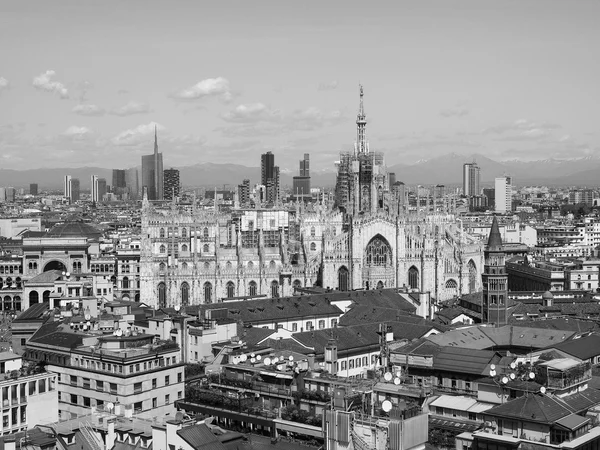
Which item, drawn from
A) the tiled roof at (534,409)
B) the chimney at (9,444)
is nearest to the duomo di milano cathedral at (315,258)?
the tiled roof at (534,409)

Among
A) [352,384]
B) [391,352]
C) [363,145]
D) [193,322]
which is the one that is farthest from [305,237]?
[352,384]

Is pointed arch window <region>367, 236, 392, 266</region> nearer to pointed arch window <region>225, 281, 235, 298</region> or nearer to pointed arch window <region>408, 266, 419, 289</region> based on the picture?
pointed arch window <region>408, 266, 419, 289</region>

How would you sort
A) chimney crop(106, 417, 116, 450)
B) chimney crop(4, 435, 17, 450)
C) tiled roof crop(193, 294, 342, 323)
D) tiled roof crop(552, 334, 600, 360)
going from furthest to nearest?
tiled roof crop(193, 294, 342, 323) → tiled roof crop(552, 334, 600, 360) → chimney crop(106, 417, 116, 450) → chimney crop(4, 435, 17, 450)

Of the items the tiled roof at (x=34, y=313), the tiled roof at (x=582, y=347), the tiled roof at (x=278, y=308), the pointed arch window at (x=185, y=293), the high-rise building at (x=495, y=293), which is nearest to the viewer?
the tiled roof at (x=582, y=347)

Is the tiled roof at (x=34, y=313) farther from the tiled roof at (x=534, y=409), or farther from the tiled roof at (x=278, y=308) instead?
the tiled roof at (x=534, y=409)

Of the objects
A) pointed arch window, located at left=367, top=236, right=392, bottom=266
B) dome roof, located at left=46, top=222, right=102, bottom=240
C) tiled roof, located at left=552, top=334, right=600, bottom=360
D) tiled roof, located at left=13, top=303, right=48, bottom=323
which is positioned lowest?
tiled roof, located at left=13, top=303, right=48, bottom=323

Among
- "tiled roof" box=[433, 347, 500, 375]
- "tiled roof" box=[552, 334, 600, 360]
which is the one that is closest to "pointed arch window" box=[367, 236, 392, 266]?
"tiled roof" box=[552, 334, 600, 360]

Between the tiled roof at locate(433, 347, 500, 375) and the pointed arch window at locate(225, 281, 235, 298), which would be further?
the pointed arch window at locate(225, 281, 235, 298)

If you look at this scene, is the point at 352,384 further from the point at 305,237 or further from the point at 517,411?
the point at 305,237
